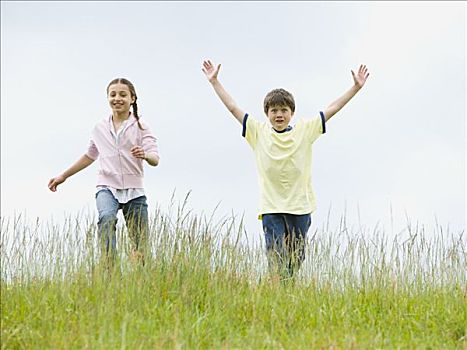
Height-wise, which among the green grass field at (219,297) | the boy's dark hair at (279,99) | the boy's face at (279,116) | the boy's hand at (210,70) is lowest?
the green grass field at (219,297)

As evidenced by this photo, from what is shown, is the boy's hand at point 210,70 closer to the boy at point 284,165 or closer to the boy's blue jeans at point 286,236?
the boy at point 284,165

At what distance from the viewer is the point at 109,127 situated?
288 inches

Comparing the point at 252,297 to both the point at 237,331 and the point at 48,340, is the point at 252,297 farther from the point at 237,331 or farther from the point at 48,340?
the point at 48,340

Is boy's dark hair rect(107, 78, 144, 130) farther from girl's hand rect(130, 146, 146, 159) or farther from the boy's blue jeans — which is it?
the boy's blue jeans

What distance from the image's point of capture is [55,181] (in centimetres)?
762

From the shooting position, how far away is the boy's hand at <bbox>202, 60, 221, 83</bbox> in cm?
740

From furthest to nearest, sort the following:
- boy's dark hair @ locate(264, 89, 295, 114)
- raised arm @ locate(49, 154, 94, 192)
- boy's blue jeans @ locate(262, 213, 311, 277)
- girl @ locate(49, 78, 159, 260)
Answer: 1. raised arm @ locate(49, 154, 94, 192)
2. boy's dark hair @ locate(264, 89, 295, 114)
3. girl @ locate(49, 78, 159, 260)
4. boy's blue jeans @ locate(262, 213, 311, 277)

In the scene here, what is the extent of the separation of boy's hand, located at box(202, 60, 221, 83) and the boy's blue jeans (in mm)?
1365

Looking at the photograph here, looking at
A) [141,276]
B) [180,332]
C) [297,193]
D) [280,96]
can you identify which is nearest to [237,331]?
[180,332]

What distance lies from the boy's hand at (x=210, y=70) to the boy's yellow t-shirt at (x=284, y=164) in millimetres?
493

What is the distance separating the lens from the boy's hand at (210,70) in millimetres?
7402

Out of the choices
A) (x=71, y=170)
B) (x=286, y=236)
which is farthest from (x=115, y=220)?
(x=286, y=236)

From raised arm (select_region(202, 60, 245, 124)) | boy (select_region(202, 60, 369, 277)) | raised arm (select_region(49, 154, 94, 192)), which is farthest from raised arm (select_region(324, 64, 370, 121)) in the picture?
raised arm (select_region(49, 154, 94, 192))

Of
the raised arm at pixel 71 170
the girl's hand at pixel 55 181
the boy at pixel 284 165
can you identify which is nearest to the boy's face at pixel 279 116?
the boy at pixel 284 165
